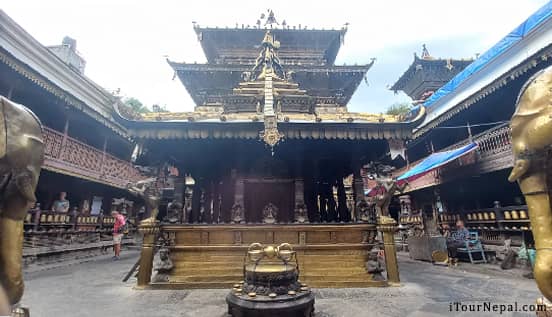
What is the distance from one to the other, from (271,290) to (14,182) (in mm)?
3333

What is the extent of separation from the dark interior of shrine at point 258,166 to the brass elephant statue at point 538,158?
18.3 feet

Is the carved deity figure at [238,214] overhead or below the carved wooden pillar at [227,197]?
below

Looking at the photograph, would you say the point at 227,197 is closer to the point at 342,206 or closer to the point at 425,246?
the point at 342,206

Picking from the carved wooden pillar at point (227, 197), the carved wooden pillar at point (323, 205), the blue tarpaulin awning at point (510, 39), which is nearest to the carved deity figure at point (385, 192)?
the carved wooden pillar at point (323, 205)

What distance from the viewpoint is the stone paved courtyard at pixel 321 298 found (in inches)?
184

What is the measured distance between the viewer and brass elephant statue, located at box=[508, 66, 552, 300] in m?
2.08

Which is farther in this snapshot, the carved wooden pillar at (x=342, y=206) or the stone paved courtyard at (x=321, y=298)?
the carved wooden pillar at (x=342, y=206)

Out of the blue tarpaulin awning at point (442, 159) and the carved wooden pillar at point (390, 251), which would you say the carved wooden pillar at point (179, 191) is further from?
the blue tarpaulin awning at point (442, 159)

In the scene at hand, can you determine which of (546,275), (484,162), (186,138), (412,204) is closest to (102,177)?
(186,138)

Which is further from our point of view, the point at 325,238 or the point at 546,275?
the point at 325,238

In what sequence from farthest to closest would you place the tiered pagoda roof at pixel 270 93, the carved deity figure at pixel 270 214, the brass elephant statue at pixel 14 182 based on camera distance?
1. the carved deity figure at pixel 270 214
2. the tiered pagoda roof at pixel 270 93
3. the brass elephant statue at pixel 14 182

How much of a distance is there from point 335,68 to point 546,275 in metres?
13.9

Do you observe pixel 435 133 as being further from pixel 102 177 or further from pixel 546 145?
pixel 102 177

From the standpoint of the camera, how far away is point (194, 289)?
248 inches
